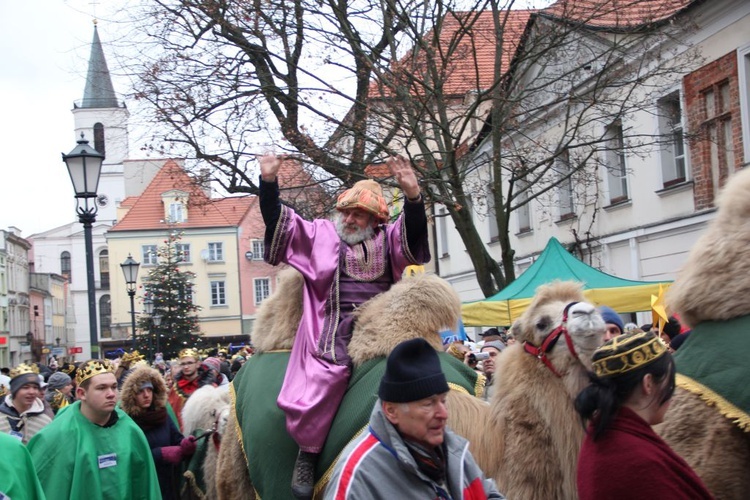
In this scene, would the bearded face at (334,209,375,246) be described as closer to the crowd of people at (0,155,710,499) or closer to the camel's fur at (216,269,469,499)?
the crowd of people at (0,155,710,499)

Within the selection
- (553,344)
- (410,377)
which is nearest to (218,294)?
(553,344)

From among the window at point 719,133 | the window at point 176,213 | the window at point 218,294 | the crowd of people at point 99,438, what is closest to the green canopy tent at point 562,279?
the window at point 719,133

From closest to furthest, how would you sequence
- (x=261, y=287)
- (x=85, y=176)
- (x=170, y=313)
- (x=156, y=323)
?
(x=85, y=176), (x=156, y=323), (x=170, y=313), (x=261, y=287)

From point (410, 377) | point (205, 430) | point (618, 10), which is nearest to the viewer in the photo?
point (410, 377)

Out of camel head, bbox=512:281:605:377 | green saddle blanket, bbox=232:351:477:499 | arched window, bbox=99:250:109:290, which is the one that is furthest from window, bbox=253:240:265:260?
camel head, bbox=512:281:605:377

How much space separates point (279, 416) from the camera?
5.36 metres

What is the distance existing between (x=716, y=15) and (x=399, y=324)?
13.2 metres

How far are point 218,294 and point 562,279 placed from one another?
55486 mm

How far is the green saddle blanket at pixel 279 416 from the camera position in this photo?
190 inches

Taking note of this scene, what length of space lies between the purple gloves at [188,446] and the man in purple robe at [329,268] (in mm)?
2771

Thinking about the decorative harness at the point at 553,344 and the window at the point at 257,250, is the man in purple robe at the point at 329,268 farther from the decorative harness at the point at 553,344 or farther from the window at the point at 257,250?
the window at the point at 257,250

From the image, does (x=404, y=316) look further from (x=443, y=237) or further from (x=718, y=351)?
(x=443, y=237)

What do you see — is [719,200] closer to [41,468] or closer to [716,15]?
[41,468]

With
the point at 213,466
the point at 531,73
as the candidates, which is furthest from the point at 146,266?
the point at 213,466
